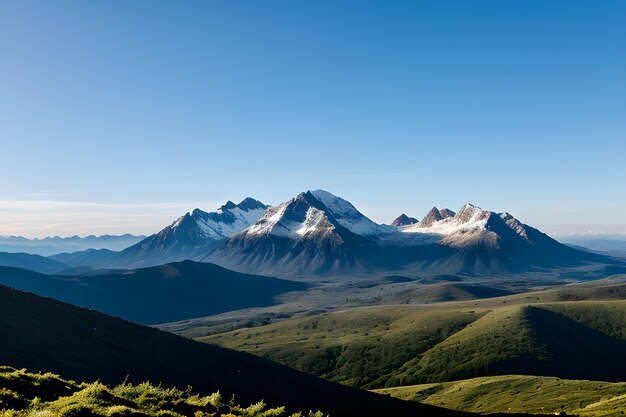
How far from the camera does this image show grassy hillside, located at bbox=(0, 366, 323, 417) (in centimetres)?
2119

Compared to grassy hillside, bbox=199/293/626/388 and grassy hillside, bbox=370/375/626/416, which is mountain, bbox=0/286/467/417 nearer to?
grassy hillside, bbox=370/375/626/416

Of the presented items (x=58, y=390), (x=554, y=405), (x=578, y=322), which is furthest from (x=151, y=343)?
(x=578, y=322)

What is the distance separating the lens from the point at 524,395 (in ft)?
277

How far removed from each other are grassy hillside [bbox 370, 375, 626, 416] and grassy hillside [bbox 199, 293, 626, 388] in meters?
26.4

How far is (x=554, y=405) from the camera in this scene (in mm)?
74000

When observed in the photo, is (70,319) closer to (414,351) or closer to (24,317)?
(24,317)

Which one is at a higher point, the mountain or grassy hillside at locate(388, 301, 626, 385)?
the mountain

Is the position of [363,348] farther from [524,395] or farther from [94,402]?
[94,402]

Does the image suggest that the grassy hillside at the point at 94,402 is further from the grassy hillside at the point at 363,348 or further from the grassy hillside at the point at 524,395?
the grassy hillside at the point at 363,348

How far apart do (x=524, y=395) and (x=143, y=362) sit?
67.8 m

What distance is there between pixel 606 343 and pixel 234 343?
133532 millimetres

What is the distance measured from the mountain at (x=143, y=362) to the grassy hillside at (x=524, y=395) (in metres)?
26.6

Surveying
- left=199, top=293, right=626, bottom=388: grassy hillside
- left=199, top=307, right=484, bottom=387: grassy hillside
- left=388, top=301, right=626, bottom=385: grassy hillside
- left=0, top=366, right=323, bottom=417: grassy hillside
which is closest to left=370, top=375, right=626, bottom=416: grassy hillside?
left=388, top=301, right=626, bottom=385: grassy hillside

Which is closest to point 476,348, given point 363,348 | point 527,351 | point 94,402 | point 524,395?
point 527,351
